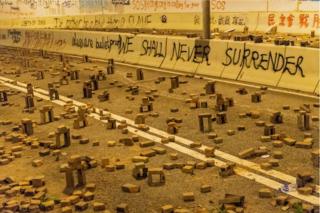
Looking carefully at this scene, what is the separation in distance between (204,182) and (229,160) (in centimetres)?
84

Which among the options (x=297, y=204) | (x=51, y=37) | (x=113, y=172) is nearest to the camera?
(x=297, y=204)

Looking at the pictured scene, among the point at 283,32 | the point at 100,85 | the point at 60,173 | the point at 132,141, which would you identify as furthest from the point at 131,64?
the point at 60,173

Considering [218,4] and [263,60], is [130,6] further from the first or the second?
[263,60]

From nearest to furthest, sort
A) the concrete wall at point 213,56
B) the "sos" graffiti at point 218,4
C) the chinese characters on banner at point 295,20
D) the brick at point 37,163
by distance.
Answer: the brick at point 37,163, the concrete wall at point 213,56, the chinese characters on banner at point 295,20, the "sos" graffiti at point 218,4

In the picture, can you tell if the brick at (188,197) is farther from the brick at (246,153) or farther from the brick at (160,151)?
the brick at (160,151)

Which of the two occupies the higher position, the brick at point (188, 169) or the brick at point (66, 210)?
the brick at point (188, 169)

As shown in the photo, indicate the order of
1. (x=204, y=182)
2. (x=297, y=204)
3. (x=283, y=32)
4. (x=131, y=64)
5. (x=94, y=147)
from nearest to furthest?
(x=297, y=204), (x=204, y=182), (x=94, y=147), (x=131, y=64), (x=283, y=32)

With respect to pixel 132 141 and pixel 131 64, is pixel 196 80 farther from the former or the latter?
pixel 132 141

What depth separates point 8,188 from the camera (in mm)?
6871

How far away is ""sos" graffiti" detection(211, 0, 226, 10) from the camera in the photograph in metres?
26.4

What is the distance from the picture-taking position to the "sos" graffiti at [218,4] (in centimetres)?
2641

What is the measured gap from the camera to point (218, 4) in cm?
2677

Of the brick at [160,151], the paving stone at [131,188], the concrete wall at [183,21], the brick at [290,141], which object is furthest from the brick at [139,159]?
the concrete wall at [183,21]

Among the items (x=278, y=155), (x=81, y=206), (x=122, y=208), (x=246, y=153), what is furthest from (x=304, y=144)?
(x=81, y=206)
